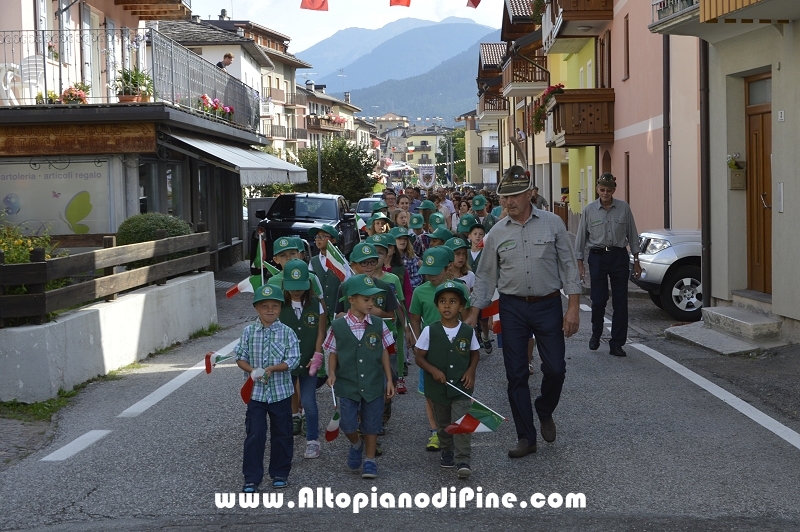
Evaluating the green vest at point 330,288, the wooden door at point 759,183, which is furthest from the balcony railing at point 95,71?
the green vest at point 330,288

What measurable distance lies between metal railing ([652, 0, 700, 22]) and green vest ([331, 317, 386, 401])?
7956 mm

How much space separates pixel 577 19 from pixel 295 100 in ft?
247

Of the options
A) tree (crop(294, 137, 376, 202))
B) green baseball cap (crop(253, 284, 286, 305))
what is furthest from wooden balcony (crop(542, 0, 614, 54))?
green baseball cap (crop(253, 284, 286, 305))

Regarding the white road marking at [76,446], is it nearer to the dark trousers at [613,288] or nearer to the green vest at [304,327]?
the green vest at [304,327]

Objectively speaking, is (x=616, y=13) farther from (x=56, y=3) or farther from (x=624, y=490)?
(x=624, y=490)

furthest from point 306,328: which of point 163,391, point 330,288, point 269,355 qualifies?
point 163,391

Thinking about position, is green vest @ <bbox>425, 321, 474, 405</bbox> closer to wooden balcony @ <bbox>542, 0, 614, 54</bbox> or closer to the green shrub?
the green shrub

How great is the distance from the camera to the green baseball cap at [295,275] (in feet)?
23.7

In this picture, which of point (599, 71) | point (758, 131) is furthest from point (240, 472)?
point (599, 71)

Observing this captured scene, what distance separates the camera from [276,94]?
94.8 metres

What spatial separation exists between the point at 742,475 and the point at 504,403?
2.74 meters

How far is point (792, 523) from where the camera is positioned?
5453mm

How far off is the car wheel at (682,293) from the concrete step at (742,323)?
62.1 inches

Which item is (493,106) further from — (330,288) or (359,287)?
(359,287)
